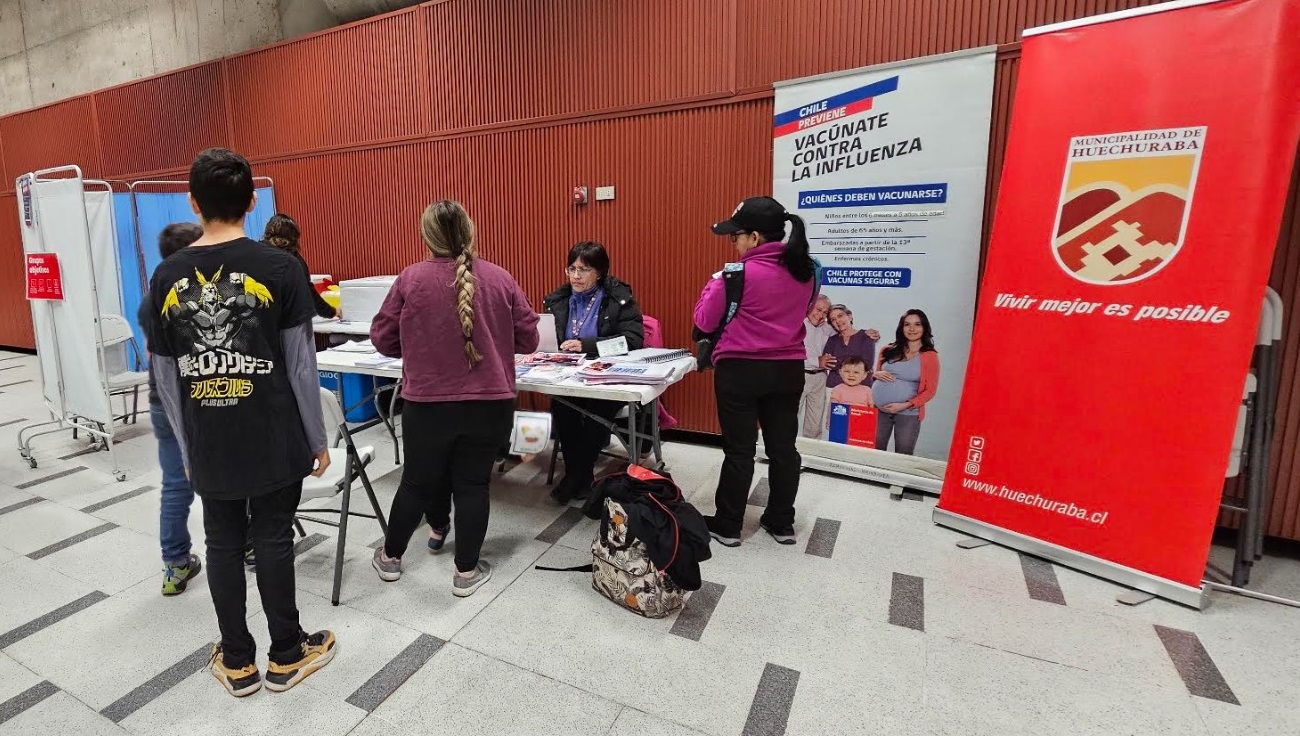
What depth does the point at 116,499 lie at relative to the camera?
339cm

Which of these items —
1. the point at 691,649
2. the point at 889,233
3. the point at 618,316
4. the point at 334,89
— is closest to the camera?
the point at 691,649

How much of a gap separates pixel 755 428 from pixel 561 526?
1.08 metres

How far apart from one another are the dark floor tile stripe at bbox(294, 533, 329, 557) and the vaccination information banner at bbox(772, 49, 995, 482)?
2614mm

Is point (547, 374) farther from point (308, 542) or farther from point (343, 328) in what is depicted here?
point (343, 328)

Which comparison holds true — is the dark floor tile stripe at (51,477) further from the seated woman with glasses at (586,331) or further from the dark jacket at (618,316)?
the dark jacket at (618,316)

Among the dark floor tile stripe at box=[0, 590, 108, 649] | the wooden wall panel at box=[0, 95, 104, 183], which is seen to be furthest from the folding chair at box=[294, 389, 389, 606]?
the wooden wall panel at box=[0, 95, 104, 183]

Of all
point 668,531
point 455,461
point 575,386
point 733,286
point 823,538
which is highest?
point 733,286

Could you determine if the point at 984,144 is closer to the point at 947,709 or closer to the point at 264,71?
the point at 947,709

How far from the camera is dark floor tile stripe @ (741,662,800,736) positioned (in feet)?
5.66

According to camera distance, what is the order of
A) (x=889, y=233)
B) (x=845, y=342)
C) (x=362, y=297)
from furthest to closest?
1. (x=362, y=297)
2. (x=845, y=342)
3. (x=889, y=233)

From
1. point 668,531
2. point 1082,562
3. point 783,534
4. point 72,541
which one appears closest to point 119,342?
point 72,541

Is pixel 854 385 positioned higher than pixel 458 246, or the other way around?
pixel 458 246

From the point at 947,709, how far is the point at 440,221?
85.9 inches

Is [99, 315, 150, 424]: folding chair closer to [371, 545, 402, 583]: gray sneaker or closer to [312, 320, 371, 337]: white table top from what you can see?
[312, 320, 371, 337]: white table top
